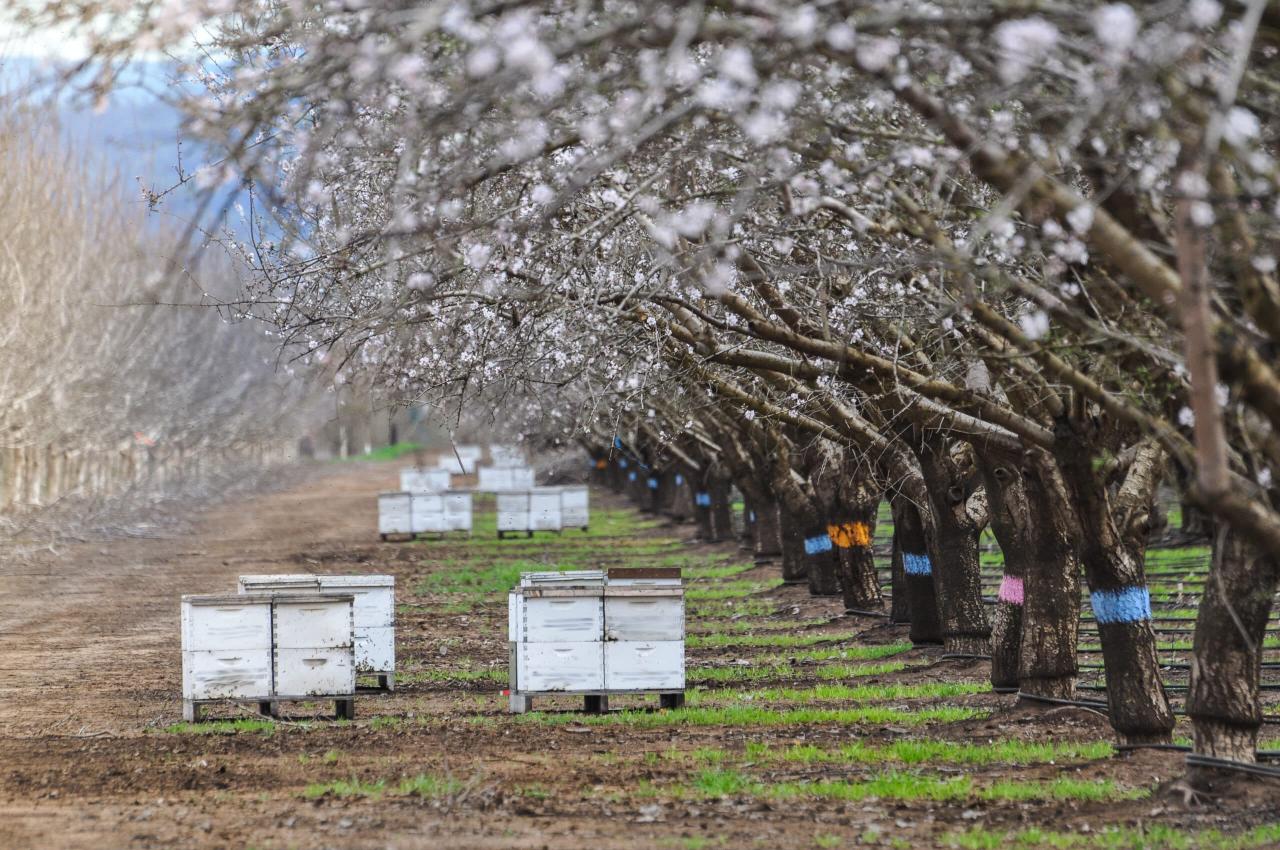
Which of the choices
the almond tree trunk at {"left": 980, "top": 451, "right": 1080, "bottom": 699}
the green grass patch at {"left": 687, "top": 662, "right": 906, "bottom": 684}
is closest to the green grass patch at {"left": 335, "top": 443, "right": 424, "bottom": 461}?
the green grass patch at {"left": 687, "top": 662, "right": 906, "bottom": 684}

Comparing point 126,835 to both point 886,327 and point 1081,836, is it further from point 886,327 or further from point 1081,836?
point 886,327

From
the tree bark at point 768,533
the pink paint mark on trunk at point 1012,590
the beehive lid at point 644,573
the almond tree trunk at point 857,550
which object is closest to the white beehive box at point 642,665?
the beehive lid at point 644,573

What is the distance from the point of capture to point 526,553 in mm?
36656

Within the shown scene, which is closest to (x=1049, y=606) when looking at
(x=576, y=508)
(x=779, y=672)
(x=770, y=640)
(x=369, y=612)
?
(x=779, y=672)

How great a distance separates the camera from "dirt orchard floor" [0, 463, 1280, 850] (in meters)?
8.99

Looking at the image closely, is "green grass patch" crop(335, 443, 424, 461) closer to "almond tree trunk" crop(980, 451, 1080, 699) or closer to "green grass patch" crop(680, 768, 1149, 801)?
"almond tree trunk" crop(980, 451, 1080, 699)

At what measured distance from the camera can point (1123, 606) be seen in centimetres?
1104

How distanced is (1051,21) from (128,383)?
1816 inches

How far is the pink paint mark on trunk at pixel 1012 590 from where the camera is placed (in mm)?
13953

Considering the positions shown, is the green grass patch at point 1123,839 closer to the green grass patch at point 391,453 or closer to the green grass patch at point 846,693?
the green grass patch at point 846,693

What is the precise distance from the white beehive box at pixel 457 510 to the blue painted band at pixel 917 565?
22914 millimetres

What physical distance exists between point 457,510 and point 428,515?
2.50ft

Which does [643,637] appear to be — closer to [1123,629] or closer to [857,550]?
[1123,629]

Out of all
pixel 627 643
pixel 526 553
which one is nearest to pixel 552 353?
pixel 627 643
